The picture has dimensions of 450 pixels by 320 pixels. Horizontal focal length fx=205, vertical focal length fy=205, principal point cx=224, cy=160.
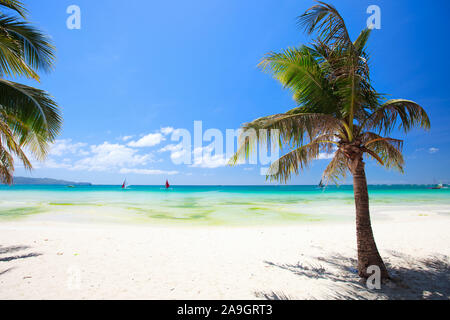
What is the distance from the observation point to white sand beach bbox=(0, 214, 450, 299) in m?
3.88

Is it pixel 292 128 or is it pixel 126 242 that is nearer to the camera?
pixel 292 128

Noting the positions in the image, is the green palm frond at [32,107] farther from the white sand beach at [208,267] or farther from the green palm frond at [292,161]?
the green palm frond at [292,161]

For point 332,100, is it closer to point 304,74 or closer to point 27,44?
point 304,74

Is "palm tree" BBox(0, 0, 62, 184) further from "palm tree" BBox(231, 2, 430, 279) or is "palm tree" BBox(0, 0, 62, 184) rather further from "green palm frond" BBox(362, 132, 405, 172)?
"green palm frond" BBox(362, 132, 405, 172)

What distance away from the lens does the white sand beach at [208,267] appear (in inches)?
153

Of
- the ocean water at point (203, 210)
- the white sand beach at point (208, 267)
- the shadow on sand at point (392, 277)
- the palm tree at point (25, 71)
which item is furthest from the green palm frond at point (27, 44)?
the ocean water at point (203, 210)

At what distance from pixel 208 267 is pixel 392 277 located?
4.13 m

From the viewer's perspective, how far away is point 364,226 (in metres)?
4.41

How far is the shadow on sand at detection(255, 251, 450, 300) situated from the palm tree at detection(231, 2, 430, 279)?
0.39 m

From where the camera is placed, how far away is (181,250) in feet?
21.5

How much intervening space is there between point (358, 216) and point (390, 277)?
148 centimetres

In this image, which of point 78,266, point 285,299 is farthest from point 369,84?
point 78,266

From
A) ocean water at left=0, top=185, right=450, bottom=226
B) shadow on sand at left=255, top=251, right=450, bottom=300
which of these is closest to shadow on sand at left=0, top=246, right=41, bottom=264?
shadow on sand at left=255, top=251, right=450, bottom=300
